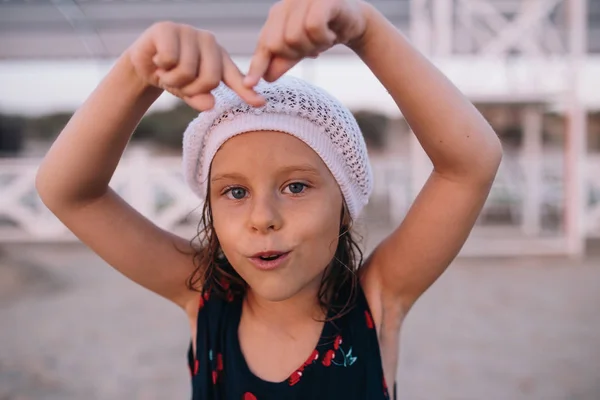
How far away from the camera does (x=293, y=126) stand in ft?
3.70

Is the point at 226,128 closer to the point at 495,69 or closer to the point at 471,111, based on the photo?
the point at 471,111

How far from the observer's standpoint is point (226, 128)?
1.14 m

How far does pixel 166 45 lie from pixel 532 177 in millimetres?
8242

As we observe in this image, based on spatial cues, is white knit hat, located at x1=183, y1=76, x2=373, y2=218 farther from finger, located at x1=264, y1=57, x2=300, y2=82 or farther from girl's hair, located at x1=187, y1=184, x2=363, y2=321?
finger, located at x1=264, y1=57, x2=300, y2=82

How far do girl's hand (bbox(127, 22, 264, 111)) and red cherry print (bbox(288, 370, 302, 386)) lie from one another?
62 centimetres

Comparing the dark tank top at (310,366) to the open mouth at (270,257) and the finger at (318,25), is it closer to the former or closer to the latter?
the open mouth at (270,257)

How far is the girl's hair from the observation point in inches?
51.5

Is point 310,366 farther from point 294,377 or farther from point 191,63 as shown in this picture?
point 191,63

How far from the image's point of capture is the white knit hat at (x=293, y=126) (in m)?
1.13

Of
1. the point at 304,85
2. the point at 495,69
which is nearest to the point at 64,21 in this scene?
the point at 495,69

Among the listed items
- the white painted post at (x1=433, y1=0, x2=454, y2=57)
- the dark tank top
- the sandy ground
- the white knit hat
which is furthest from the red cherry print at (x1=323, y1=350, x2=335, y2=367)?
the white painted post at (x1=433, y1=0, x2=454, y2=57)

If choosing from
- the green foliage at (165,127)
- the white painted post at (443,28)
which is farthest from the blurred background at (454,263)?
the green foliage at (165,127)

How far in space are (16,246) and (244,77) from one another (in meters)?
8.88

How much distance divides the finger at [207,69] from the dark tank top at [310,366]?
0.63 meters
